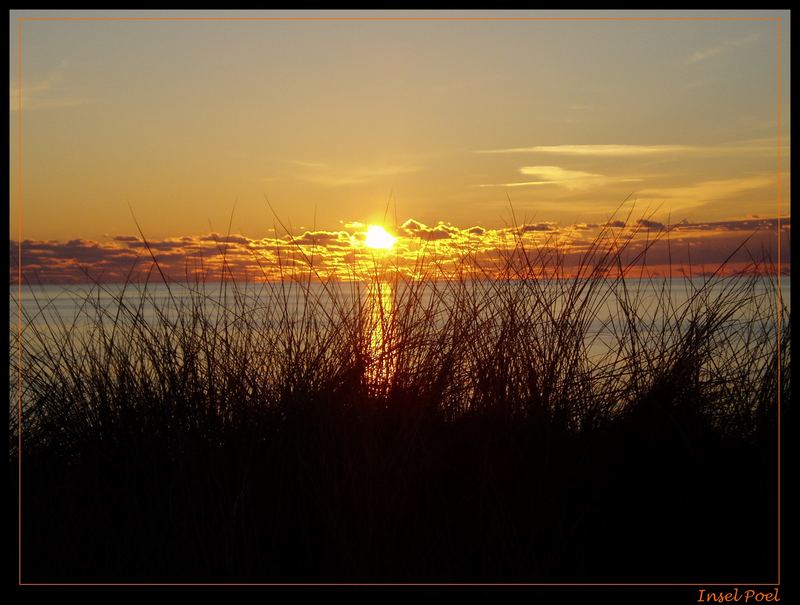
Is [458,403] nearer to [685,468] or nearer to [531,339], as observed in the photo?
[531,339]

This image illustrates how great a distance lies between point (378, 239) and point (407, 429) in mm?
1525

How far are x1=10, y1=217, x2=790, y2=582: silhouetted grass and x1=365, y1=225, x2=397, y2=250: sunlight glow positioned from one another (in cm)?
27

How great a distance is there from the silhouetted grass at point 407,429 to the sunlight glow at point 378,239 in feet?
0.87

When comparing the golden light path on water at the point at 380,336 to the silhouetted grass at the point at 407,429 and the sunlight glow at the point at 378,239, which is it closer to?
the silhouetted grass at the point at 407,429

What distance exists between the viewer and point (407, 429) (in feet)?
8.80

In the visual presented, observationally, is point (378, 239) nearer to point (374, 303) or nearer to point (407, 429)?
point (374, 303)

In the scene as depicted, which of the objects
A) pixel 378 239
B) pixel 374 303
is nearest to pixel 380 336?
pixel 374 303

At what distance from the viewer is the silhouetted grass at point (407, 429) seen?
228 cm

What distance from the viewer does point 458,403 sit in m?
3.11

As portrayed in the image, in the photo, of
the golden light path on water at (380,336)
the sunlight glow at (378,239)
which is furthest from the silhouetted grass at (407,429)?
the sunlight glow at (378,239)

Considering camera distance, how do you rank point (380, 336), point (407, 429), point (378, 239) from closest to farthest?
point (407, 429) < point (380, 336) < point (378, 239)

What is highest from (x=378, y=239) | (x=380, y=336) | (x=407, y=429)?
(x=378, y=239)

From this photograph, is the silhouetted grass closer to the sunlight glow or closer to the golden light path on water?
the golden light path on water

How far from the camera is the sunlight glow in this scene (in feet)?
12.9
